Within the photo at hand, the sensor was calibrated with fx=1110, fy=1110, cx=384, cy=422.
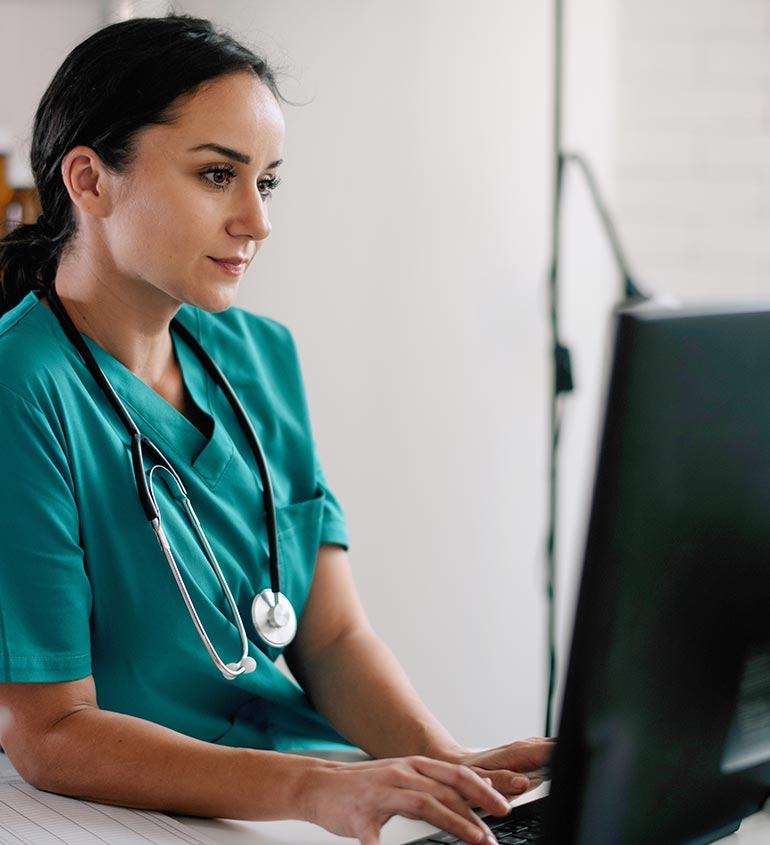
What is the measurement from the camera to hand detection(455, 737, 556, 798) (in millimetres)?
894

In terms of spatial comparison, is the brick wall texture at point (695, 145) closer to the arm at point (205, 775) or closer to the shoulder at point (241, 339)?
the shoulder at point (241, 339)

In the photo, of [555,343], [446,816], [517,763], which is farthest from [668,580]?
[555,343]

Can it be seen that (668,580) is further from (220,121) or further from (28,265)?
(28,265)

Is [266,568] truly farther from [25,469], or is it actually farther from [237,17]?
[237,17]

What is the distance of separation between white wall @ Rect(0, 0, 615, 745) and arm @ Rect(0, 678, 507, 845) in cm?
125

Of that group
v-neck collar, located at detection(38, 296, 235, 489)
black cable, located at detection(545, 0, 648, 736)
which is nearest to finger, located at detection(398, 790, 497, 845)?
v-neck collar, located at detection(38, 296, 235, 489)

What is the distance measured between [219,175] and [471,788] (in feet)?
2.14

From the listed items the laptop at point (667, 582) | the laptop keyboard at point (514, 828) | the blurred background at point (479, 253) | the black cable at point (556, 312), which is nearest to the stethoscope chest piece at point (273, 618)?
the laptop keyboard at point (514, 828)

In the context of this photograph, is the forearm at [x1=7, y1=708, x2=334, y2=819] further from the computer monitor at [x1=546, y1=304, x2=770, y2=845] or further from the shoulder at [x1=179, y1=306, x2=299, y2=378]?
the shoulder at [x1=179, y1=306, x2=299, y2=378]

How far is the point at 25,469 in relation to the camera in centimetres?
98

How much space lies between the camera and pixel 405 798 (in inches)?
30.6

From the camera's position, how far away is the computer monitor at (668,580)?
51 cm

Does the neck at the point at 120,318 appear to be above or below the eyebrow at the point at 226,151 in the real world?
below

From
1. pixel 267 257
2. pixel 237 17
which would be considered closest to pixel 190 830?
pixel 267 257
